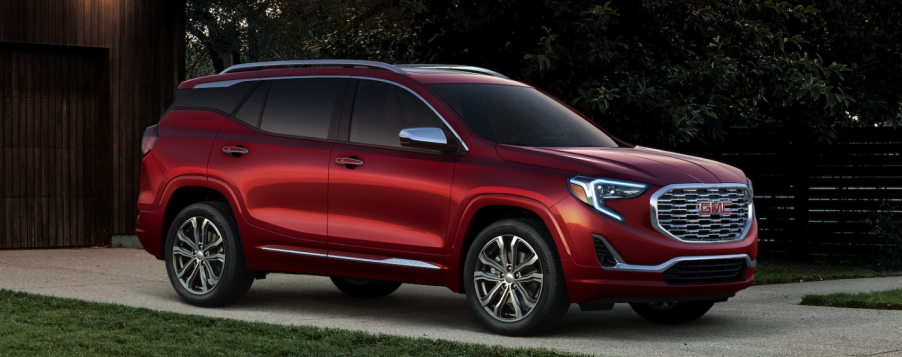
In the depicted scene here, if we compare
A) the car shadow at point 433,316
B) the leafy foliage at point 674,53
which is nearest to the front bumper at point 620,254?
the car shadow at point 433,316

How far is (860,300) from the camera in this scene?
9.74 m

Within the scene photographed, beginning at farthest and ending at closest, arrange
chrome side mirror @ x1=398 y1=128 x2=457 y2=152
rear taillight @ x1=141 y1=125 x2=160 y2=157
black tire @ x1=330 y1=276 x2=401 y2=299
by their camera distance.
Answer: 1. black tire @ x1=330 y1=276 x2=401 y2=299
2. rear taillight @ x1=141 y1=125 x2=160 y2=157
3. chrome side mirror @ x1=398 y1=128 x2=457 y2=152

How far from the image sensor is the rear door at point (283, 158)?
8.63 metres

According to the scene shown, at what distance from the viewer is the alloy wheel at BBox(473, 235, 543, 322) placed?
763cm

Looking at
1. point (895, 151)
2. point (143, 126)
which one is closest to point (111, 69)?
point (143, 126)

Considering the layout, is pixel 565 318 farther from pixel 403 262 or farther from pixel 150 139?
pixel 150 139

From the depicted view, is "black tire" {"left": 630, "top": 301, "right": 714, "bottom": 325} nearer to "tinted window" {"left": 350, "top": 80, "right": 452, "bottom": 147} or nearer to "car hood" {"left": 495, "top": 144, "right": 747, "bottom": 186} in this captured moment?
"car hood" {"left": 495, "top": 144, "right": 747, "bottom": 186}

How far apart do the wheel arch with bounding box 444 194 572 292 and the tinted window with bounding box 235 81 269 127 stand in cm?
223

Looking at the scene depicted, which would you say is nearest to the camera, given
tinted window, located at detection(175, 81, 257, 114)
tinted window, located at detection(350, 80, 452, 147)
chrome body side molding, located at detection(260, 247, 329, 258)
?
tinted window, located at detection(350, 80, 452, 147)

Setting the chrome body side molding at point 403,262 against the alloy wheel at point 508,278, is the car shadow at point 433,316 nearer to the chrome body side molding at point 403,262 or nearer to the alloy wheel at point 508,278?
the alloy wheel at point 508,278

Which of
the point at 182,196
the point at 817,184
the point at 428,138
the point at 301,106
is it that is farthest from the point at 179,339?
the point at 817,184

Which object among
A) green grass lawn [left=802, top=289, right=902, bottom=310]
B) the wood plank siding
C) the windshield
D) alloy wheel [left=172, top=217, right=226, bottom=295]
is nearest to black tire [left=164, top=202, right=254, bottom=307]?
alloy wheel [left=172, top=217, right=226, bottom=295]

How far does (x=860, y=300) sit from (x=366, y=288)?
4272 millimetres

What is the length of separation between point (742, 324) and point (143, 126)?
892 cm
